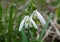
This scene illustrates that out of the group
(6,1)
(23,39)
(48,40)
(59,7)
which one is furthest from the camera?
(6,1)

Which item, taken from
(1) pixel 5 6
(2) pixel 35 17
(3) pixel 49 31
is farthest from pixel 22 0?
(2) pixel 35 17

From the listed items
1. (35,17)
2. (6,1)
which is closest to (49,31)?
(35,17)

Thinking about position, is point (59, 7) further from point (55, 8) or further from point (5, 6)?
point (5, 6)

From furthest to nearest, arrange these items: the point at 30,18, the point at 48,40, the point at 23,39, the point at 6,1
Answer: the point at 6,1
the point at 48,40
the point at 23,39
the point at 30,18

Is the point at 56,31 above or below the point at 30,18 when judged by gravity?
below

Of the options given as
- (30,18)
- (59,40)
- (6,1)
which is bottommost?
(59,40)

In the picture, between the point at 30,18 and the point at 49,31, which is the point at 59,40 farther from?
the point at 30,18

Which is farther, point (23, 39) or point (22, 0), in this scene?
point (22, 0)

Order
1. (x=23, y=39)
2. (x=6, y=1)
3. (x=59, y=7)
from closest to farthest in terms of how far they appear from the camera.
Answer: (x=23, y=39) → (x=59, y=7) → (x=6, y=1)

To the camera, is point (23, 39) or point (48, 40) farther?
point (48, 40)
